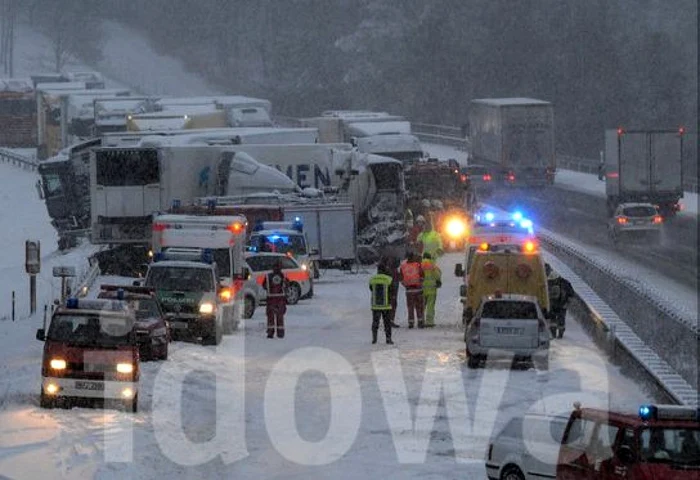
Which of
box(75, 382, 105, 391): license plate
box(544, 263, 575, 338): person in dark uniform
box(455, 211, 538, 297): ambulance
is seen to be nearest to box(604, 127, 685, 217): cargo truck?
box(455, 211, 538, 297): ambulance

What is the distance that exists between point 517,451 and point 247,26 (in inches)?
5614

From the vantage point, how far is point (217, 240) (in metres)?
34.5

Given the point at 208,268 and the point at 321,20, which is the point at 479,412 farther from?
the point at 321,20

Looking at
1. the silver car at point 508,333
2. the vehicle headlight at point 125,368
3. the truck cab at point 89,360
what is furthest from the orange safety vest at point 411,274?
the vehicle headlight at point 125,368

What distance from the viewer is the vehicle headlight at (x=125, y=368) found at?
2336cm

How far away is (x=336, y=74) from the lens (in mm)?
138125

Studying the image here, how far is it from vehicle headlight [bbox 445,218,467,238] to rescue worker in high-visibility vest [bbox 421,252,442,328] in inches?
707

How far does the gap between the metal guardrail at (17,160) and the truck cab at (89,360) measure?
222ft

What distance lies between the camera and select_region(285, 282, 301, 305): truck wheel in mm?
39469

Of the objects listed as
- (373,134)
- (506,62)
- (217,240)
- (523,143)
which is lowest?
(217,240)

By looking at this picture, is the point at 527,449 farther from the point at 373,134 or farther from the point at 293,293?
the point at 373,134

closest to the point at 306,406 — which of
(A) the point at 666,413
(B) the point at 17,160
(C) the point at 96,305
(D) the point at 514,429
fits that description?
(C) the point at 96,305

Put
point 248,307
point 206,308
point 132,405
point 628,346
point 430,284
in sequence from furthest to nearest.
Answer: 1. point 248,307
2. point 430,284
3. point 206,308
4. point 628,346
5. point 132,405

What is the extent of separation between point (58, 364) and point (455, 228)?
103 feet
